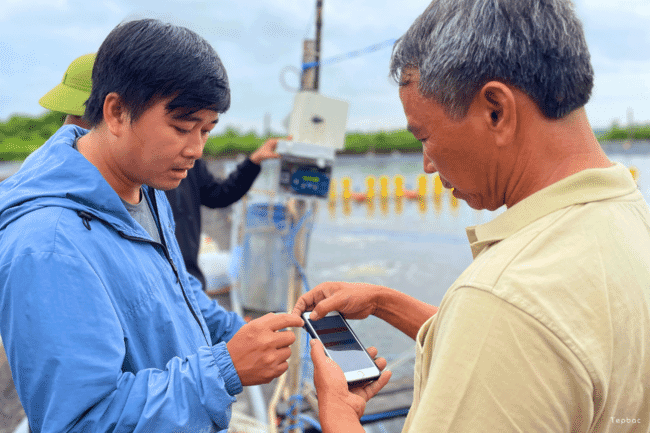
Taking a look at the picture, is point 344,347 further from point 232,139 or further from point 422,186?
point 232,139

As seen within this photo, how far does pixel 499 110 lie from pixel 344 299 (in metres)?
0.87

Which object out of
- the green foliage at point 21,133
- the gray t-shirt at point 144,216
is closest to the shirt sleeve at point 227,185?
the gray t-shirt at point 144,216

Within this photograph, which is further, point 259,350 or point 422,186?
point 422,186

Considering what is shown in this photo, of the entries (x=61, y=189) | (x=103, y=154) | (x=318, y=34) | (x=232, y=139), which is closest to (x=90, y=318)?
(x=61, y=189)

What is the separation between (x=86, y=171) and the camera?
107 cm

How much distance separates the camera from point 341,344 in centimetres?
134

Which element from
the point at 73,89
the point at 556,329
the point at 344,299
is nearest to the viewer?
the point at 556,329

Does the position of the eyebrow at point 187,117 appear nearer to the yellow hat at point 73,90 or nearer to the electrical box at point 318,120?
the yellow hat at point 73,90

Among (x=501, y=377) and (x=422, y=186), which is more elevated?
(x=501, y=377)

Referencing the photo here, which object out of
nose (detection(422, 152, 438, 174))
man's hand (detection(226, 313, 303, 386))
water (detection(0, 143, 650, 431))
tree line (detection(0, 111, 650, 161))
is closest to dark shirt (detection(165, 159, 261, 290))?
man's hand (detection(226, 313, 303, 386))

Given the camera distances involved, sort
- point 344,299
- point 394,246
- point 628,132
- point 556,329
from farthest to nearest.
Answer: point 628,132, point 394,246, point 344,299, point 556,329

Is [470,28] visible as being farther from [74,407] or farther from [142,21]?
[74,407]

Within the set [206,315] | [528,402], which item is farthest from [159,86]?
[528,402]

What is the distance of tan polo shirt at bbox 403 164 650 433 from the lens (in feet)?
2.16
